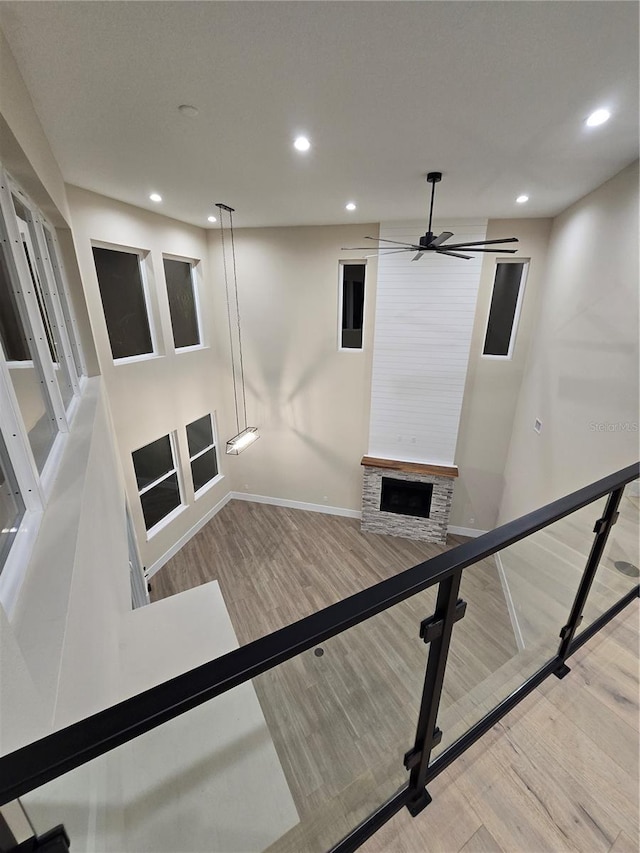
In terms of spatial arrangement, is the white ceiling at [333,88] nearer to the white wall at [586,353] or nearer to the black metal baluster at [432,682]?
the white wall at [586,353]

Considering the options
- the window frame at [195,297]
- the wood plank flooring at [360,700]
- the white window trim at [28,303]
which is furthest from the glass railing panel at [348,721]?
the window frame at [195,297]

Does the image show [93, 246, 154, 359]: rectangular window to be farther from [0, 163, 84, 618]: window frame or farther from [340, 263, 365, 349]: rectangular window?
[340, 263, 365, 349]: rectangular window

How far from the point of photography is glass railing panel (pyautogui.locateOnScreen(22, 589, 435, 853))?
3.80ft

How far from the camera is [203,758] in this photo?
1841 millimetres

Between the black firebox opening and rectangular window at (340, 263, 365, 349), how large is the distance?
106 inches

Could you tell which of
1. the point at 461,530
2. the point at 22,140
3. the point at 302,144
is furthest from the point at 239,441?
the point at 461,530

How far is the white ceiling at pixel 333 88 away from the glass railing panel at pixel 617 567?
235cm

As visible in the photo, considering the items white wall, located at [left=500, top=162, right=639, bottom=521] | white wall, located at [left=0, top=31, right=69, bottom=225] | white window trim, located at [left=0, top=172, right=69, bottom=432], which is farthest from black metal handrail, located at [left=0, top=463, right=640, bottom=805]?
white wall, located at [left=500, top=162, right=639, bottom=521]

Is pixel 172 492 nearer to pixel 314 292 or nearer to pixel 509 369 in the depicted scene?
→ pixel 314 292

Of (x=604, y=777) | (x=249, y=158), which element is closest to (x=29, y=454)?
(x=604, y=777)

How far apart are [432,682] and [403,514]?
5910 mm

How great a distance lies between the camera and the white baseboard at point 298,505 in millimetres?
7398

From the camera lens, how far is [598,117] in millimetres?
2535

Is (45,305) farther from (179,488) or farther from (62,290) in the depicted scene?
(179,488)
